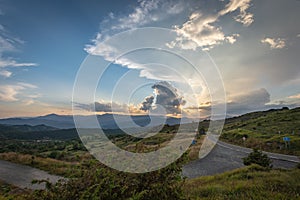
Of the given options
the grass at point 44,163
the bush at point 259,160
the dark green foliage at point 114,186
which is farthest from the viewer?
the grass at point 44,163

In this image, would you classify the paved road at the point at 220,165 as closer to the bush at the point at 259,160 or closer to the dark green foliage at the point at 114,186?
the bush at the point at 259,160

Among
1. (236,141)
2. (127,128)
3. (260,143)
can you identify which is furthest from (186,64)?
(236,141)

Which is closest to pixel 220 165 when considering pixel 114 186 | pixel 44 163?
pixel 114 186

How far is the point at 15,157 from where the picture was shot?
3081cm

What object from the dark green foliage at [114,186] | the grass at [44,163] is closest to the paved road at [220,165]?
the grass at [44,163]

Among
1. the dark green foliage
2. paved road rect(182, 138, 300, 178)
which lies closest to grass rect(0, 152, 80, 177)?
paved road rect(182, 138, 300, 178)

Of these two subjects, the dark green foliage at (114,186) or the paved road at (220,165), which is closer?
the dark green foliage at (114,186)

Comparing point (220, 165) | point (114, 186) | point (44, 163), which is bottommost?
point (44, 163)

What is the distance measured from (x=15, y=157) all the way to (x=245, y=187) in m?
32.7

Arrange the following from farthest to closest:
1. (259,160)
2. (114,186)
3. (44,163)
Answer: (44,163)
(259,160)
(114,186)

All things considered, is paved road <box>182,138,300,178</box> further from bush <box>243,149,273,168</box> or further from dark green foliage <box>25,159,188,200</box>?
dark green foliage <box>25,159,188,200</box>

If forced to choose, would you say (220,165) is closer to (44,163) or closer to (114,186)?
(114,186)

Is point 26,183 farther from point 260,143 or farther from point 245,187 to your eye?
point 260,143

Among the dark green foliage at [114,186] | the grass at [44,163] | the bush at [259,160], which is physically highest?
the dark green foliage at [114,186]
